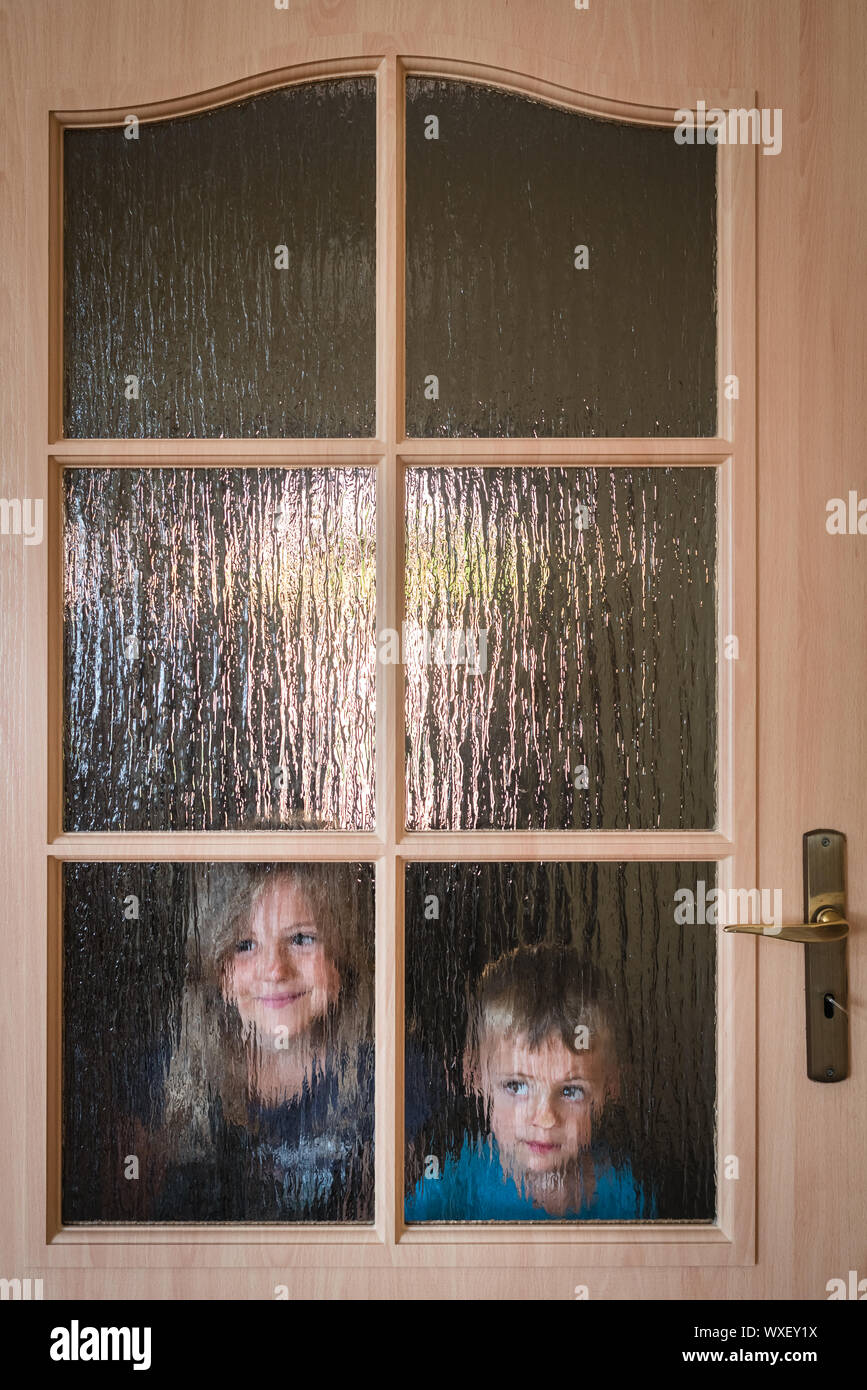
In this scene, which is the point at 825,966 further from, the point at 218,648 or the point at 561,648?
the point at 218,648

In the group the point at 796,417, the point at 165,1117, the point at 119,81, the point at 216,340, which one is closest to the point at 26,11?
the point at 119,81

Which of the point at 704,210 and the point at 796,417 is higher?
the point at 704,210

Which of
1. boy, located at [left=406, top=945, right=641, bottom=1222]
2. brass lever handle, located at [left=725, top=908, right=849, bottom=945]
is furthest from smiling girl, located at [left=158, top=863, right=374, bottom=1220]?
brass lever handle, located at [left=725, top=908, right=849, bottom=945]

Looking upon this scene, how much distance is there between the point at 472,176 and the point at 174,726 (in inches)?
27.1

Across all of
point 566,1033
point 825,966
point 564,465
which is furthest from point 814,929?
point 564,465

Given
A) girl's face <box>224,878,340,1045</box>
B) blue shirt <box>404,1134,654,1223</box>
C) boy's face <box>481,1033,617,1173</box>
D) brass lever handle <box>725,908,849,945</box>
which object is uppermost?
brass lever handle <box>725,908,849,945</box>

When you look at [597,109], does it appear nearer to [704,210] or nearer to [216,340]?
[704,210]

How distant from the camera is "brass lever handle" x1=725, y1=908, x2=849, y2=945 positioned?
39.8 inches

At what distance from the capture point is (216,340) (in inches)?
41.3

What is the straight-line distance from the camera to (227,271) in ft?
3.43

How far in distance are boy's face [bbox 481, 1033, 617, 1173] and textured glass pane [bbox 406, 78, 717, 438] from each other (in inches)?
26.9

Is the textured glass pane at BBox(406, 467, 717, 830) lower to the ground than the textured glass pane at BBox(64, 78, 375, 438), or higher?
lower

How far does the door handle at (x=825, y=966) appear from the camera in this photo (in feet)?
3.38

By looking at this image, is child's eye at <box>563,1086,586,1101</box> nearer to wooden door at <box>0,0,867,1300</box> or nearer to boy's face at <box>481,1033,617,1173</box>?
boy's face at <box>481,1033,617,1173</box>
